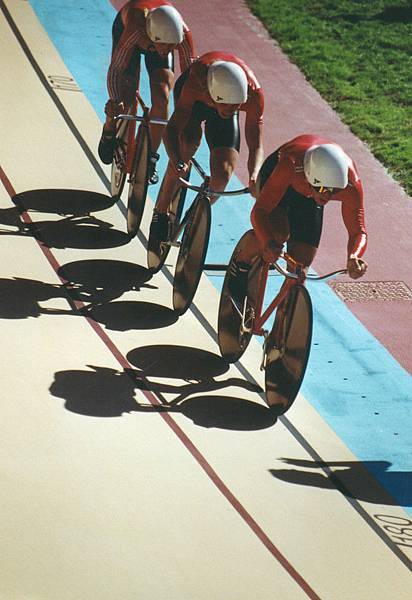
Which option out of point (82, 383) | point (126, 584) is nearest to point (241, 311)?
point (82, 383)

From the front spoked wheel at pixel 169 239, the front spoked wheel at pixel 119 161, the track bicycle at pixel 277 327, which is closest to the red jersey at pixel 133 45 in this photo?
the front spoked wheel at pixel 119 161

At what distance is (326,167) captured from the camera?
7.03 meters

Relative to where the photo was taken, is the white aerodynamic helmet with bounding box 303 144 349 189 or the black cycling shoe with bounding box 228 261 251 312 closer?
→ the white aerodynamic helmet with bounding box 303 144 349 189

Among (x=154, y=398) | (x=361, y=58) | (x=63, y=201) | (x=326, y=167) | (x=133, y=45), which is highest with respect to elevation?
(x=326, y=167)

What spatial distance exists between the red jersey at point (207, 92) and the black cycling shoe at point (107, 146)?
5.87 feet

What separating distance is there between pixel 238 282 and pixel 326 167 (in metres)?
1.29

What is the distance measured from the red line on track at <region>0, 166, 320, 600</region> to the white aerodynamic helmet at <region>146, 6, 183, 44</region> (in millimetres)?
1731

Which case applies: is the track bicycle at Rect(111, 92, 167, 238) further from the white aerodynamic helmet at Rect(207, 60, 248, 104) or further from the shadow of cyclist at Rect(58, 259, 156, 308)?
the white aerodynamic helmet at Rect(207, 60, 248, 104)

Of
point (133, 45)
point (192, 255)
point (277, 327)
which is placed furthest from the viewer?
point (133, 45)

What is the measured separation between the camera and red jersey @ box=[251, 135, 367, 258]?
7.26 metres

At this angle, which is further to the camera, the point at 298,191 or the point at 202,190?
the point at 202,190

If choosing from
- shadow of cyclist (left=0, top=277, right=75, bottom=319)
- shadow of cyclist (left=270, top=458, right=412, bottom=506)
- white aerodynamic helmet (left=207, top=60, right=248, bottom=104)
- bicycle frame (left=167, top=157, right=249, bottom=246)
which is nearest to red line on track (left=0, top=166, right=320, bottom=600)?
shadow of cyclist (left=0, top=277, right=75, bottom=319)

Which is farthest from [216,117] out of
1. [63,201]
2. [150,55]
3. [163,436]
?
[163,436]

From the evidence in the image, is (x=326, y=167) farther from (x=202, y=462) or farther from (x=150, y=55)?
(x=150, y=55)
